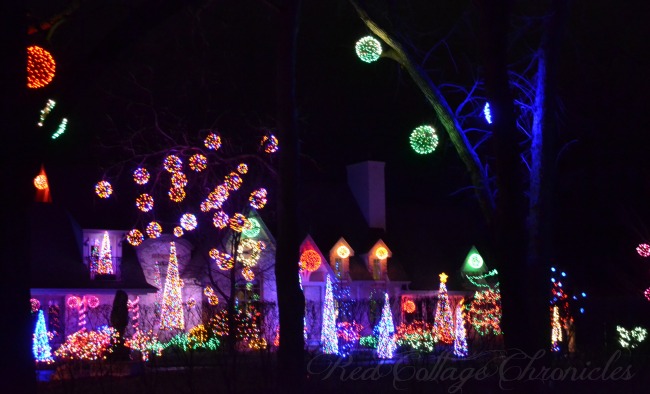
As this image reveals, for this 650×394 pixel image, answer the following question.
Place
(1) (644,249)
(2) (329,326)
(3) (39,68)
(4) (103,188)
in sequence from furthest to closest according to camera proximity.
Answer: (1) (644,249)
(2) (329,326)
(4) (103,188)
(3) (39,68)

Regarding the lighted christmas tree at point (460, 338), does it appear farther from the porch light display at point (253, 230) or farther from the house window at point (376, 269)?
the house window at point (376, 269)

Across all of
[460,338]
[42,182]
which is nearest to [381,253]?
[42,182]

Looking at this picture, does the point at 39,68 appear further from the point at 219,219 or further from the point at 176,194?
the point at 219,219

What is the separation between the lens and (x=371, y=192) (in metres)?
41.7

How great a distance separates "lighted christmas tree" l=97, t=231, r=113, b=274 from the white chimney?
14945 mm

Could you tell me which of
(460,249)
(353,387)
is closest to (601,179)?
(460,249)

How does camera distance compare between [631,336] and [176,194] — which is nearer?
[176,194]

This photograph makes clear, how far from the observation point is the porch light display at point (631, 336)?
81.4 feet

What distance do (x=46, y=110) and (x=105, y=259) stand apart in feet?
77.6

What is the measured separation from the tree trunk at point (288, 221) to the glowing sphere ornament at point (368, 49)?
1.46 meters

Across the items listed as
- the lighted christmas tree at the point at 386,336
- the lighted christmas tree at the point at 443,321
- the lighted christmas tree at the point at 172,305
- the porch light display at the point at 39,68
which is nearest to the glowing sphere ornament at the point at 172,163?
the lighted christmas tree at the point at 386,336

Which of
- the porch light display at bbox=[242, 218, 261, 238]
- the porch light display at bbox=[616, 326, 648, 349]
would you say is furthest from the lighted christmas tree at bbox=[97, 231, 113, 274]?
the porch light display at bbox=[616, 326, 648, 349]

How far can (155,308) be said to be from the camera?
3009 centimetres

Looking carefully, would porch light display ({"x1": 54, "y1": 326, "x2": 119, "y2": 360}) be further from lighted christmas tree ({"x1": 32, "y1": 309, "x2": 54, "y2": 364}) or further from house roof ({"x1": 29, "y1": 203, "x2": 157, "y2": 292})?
house roof ({"x1": 29, "y1": 203, "x2": 157, "y2": 292})
